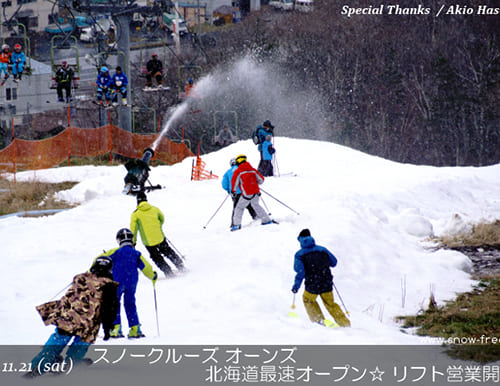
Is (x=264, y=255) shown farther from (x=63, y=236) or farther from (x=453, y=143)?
(x=453, y=143)

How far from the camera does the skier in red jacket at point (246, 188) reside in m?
13.0

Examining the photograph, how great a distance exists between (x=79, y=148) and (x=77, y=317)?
19.3 metres

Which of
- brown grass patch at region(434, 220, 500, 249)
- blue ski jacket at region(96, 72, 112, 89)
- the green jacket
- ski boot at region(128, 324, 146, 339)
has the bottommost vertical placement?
ski boot at region(128, 324, 146, 339)

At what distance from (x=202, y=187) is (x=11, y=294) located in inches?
347

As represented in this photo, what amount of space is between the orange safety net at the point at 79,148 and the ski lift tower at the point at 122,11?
33.1 inches

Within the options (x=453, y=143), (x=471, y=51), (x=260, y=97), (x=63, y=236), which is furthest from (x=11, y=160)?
(x=471, y=51)

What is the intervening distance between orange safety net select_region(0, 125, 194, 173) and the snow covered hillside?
4.13 meters

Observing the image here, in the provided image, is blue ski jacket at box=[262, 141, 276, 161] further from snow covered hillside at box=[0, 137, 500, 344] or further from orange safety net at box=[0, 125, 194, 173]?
orange safety net at box=[0, 125, 194, 173]

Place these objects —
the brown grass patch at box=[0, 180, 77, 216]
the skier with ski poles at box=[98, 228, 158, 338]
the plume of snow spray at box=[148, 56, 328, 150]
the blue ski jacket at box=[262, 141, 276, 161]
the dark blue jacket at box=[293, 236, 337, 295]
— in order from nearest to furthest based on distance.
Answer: the skier with ski poles at box=[98, 228, 158, 338] < the dark blue jacket at box=[293, 236, 337, 295] < the blue ski jacket at box=[262, 141, 276, 161] < the brown grass patch at box=[0, 180, 77, 216] < the plume of snow spray at box=[148, 56, 328, 150]

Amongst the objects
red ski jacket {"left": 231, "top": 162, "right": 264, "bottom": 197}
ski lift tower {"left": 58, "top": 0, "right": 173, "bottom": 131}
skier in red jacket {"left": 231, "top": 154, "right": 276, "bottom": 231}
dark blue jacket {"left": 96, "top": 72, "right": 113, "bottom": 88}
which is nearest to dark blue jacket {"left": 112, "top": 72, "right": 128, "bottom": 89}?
dark blue jacket {"left": 96, "top": 72, "right": 113, "bottom": 88}

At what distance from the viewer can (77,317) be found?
6309mm

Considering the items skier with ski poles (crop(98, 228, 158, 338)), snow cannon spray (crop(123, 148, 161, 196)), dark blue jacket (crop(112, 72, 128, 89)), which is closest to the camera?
skier with ski poles (crop(98, 228, 158, 338))

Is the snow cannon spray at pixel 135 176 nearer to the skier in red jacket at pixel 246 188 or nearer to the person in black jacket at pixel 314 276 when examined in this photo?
the skier in red jacket at pixel 246 188

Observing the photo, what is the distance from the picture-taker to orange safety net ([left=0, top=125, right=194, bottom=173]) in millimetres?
23500
